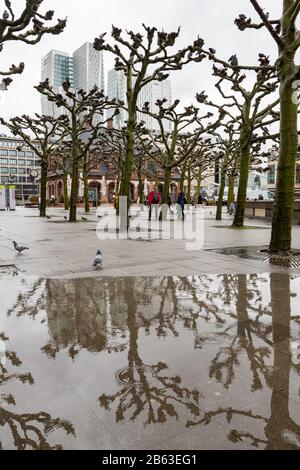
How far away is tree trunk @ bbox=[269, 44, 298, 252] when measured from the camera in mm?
8320

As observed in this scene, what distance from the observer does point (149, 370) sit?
2.88 meters

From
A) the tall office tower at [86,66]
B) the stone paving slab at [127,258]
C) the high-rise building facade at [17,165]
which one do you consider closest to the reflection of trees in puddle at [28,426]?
the stone paving slab at [127,258]

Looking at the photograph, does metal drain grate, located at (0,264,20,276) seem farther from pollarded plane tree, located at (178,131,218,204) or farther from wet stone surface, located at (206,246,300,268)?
pollarded plane tree, located at (178,131,218,204)

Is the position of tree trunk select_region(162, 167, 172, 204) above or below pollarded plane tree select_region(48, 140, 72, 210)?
below

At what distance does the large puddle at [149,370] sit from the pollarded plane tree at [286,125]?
3936 millimetres

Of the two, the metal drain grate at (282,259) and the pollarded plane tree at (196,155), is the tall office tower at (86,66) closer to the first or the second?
the pollarded plane tree at (196,155)

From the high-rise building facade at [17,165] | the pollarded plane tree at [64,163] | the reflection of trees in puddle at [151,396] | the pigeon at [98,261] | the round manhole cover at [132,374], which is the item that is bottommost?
the reflection of trees in puddle at [151,396]

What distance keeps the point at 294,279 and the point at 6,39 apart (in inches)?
361

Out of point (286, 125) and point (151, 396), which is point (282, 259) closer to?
point (286, 125)

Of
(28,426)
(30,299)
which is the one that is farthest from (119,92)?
(28,426)

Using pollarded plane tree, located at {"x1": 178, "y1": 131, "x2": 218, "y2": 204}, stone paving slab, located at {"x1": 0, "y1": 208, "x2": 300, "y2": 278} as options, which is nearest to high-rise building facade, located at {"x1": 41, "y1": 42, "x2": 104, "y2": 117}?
pollarded plane tree, located at {"x1": 178, "y1": 131, "x2": 218, "y2": 204}

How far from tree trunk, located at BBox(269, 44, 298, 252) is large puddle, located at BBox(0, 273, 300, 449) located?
12.9ft

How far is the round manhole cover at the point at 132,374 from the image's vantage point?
268 cm

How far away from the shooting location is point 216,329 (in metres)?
3.79
